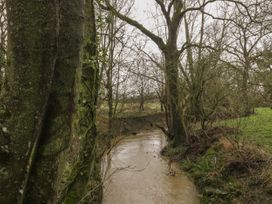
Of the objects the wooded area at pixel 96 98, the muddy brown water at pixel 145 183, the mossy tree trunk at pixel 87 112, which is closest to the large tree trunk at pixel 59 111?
the wooded area at pixel 96 98

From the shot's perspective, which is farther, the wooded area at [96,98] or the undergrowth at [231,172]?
the undergrowth at [231,172]

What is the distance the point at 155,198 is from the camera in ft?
27.3

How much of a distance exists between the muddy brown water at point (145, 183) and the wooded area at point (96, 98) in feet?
1.61

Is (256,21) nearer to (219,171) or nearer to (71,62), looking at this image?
(219,171)

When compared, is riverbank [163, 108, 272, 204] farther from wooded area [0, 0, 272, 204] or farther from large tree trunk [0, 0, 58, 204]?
large tree trunk [0, 0, 58, 204]

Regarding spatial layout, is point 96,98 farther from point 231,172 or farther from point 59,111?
point 231,172

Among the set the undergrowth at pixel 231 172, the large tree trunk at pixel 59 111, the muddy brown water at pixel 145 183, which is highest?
the large tree trunk at pixel 59 111

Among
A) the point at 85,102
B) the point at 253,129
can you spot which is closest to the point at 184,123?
the point at 253,129

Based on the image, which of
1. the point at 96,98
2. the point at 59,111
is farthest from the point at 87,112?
the point at 59,111

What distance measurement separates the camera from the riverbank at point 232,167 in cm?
730

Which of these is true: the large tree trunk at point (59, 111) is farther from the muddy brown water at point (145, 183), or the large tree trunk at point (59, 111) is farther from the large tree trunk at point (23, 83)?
the muddy brown water at point (145, 183)

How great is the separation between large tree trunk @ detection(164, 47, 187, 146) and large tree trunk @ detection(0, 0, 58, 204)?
11.3 metres

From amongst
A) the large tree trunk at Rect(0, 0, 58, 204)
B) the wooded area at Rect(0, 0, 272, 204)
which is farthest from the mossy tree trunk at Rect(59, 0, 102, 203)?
the large tree trunk at Rect(0, 0, 58, 204)

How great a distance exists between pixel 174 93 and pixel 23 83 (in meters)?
11.9
